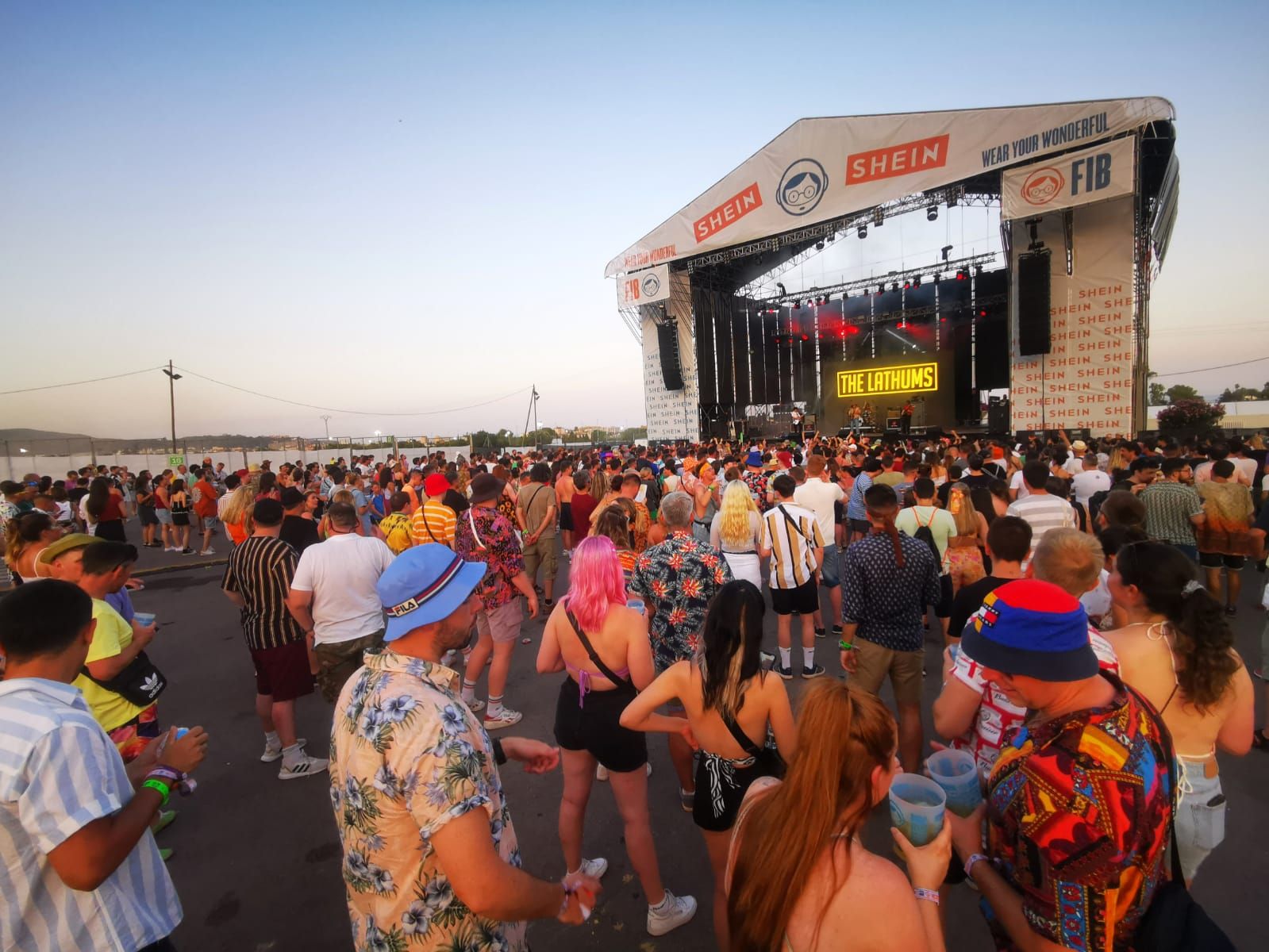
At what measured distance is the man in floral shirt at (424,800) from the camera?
4.19 ft

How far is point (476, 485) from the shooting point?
177 inches

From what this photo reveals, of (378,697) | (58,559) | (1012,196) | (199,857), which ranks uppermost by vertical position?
(1012,196)

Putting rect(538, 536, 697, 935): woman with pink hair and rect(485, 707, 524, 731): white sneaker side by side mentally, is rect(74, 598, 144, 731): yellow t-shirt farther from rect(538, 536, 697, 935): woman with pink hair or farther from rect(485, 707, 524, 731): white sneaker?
rect(485, 707, 524, 731): white sneaker

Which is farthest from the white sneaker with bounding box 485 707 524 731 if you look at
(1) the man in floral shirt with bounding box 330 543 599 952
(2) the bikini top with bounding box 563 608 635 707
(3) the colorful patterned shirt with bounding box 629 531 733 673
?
(1) the man in floral shirt with bounding box 330 543 599 952

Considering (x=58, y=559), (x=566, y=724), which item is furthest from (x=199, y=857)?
(x=566, y=724)

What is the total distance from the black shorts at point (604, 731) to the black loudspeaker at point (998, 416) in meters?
22.3

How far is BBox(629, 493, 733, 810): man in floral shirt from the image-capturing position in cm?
329

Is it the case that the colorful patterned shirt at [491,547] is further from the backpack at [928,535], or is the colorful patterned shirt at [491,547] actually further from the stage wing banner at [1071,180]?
the stage wing banner at [1071,180]

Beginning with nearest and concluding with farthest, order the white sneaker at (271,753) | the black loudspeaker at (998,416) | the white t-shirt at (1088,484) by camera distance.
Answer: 1. the white sneaker at (271,753)
2. the white t-shirt at (1088,484)
3. the black loudspeaker at (998,416)

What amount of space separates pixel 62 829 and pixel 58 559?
6.66 ft

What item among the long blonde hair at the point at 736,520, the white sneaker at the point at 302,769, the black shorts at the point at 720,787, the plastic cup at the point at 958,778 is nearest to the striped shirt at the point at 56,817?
the black shorts at the point at 720,787

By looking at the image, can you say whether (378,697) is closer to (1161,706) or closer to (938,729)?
(938,729)

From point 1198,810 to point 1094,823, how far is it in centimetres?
107

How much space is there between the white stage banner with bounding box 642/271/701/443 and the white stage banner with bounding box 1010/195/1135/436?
435 inches
